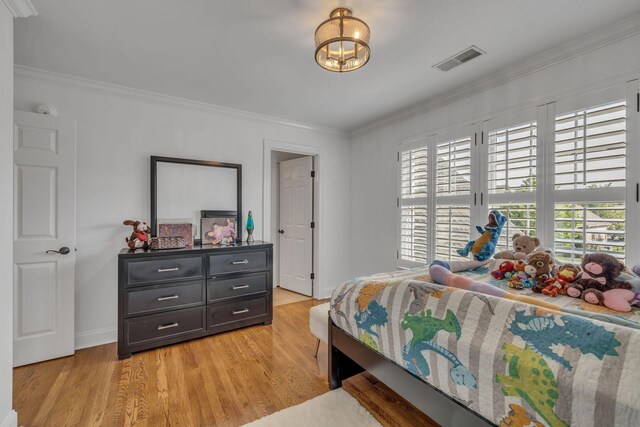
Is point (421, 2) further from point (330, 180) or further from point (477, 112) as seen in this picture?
point (330, 180)

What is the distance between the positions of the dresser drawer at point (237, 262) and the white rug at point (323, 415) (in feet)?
4.94

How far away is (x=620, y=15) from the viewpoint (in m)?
1.77

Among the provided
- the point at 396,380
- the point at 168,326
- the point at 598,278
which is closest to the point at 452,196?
the point at 598,278

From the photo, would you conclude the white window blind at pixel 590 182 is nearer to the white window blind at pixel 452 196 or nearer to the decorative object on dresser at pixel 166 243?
the white window blind at pixel 452 196

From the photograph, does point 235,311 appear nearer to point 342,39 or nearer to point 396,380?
point 396,380

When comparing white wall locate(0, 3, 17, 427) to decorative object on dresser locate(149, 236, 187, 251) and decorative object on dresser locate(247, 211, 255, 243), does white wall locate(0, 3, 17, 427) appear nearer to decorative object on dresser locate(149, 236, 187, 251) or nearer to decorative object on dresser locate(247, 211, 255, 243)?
decorative object on dresser locate(149, 236, 187, 251)

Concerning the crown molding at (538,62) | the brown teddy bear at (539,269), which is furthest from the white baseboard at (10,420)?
the crown molding at (538,62)

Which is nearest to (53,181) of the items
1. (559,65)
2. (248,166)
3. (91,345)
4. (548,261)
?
(91,345)

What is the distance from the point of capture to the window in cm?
188

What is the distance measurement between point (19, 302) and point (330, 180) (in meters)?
3.41

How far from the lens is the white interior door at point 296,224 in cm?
418

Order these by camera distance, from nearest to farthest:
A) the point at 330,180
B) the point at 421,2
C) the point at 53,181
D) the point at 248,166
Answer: the point at 421,2 → the point at 53,181 → the point at 248,166 → the point at 330,180

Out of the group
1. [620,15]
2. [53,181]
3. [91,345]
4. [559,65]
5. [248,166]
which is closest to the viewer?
[620,15]

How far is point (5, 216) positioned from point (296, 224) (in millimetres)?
3157
